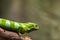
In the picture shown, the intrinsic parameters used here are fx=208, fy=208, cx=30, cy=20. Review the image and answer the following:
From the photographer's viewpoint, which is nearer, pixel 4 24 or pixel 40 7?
pixel 4 24

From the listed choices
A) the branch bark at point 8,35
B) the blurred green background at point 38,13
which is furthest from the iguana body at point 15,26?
the blurred green background at point 38,13

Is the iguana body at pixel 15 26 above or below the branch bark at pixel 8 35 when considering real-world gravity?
above

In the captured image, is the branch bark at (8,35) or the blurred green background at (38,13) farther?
the blurred green background at (38,13)

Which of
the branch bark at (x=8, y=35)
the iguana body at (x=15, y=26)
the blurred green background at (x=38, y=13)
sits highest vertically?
the blurred green background at (x=38, y=13)

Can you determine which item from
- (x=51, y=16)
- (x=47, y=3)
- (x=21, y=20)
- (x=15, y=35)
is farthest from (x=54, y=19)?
(x=15, y=35)

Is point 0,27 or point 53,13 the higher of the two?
point 53,13

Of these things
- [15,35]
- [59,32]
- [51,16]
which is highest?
[51,16]

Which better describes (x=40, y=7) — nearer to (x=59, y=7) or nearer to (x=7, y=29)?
(x=59, y=7)

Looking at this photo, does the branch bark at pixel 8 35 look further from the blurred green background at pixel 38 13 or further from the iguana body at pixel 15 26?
the blurred green background at pixel 38 13
